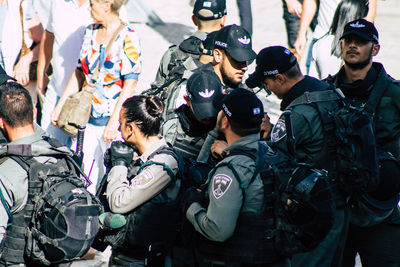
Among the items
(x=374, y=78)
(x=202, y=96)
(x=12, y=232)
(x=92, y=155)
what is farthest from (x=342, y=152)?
(x=92, y=155)

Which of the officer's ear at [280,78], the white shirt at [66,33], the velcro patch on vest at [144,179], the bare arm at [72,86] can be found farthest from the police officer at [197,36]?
the velcro patch on vest at [144,179]

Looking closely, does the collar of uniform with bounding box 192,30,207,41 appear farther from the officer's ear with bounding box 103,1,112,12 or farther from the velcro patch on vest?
the velcro patch on vest

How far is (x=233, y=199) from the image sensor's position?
11.6ft

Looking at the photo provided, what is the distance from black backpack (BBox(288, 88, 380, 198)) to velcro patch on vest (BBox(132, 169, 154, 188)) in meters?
1.07

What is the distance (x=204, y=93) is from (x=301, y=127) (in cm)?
80

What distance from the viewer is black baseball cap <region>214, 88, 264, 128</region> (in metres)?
3.73

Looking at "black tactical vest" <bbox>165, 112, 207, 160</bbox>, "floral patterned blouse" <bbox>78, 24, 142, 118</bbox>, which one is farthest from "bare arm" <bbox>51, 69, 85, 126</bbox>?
"black tactical vest" <bbox>165, 112, 207, 160</bbox>

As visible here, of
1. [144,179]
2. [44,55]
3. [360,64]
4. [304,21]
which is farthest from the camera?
[304,21]

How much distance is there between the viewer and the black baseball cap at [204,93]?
4.64 m

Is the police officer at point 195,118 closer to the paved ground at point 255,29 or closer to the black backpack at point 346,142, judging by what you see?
the black backpack at point 346,142

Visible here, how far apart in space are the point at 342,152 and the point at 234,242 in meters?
1.02

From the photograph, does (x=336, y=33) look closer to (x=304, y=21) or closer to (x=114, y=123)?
(x=304, y=21)

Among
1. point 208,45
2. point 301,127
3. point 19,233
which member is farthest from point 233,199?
point 208,45

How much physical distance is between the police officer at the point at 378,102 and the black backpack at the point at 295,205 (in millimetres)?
1047
